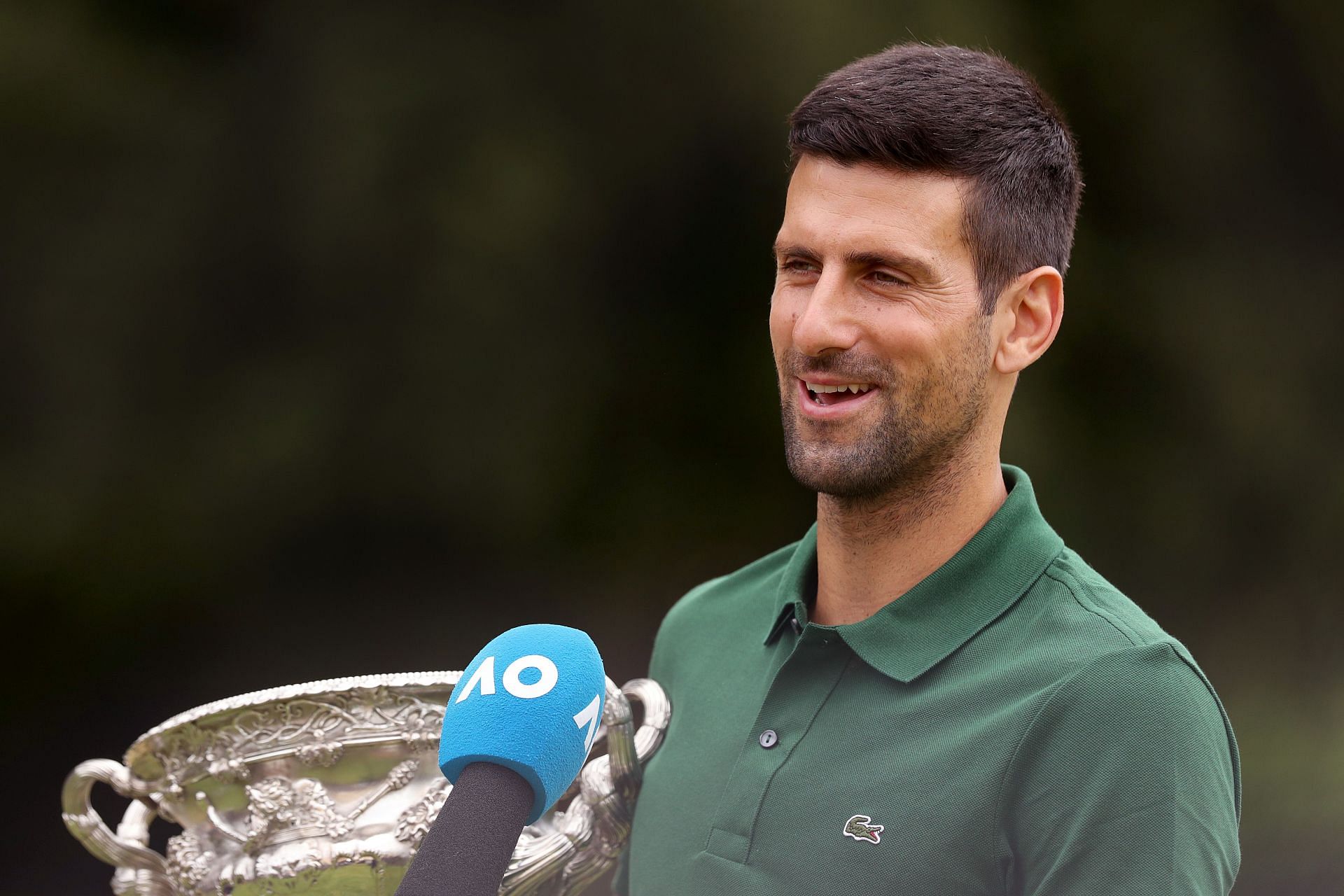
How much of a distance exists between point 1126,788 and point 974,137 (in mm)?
583

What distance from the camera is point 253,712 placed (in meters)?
1.21

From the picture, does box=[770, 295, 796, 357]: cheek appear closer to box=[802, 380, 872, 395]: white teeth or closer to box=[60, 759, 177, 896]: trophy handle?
box=[802, 380, 872, 395]: white teeth

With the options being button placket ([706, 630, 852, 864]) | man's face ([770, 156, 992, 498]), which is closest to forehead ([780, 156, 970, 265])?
man's face ([770, 156, 992, 498])

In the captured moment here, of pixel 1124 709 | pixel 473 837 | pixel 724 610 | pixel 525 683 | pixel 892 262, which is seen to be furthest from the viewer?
pixel 724 610

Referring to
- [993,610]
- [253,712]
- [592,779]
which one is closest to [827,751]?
[993,610]

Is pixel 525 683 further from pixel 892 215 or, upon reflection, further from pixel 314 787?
pixel 892 215

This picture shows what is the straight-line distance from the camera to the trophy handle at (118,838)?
1321 mm

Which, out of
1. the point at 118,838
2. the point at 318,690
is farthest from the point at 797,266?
the point at 118,838

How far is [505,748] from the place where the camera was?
810mm

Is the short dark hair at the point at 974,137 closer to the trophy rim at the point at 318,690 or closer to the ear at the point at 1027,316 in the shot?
the ear at the point at 1027,316

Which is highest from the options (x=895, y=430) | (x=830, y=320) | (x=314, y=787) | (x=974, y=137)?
(x=974, y=137)

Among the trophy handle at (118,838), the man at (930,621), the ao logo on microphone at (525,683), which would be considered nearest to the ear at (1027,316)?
the man at (930,621)

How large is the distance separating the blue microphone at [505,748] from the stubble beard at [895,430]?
1.16 feet

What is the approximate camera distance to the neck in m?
1.24
